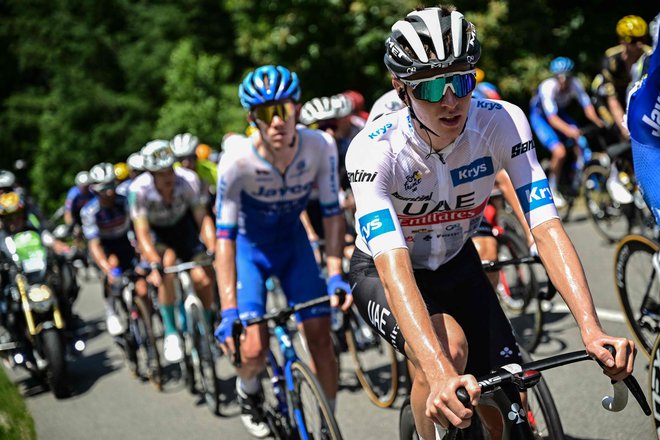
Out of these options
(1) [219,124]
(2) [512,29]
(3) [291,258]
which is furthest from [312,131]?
(1) [219,124]

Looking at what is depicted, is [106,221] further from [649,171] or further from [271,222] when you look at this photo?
[649,171]

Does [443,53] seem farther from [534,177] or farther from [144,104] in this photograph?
[144,104]

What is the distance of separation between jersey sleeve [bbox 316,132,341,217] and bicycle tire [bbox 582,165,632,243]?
5597 millimetres

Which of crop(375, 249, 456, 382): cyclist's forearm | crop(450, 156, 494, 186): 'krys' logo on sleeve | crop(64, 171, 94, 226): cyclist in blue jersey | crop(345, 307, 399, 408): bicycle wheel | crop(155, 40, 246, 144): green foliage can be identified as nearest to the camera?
crop(375, 249, 456, 382): cyclist's forearm

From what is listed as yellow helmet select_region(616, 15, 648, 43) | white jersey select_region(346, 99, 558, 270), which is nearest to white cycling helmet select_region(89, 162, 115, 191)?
yellow helmet select_region(616, 15, 648, 43)

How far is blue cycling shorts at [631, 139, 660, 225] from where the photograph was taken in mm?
3098

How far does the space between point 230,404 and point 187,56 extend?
22.5 meters

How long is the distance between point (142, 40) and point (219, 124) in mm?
10545

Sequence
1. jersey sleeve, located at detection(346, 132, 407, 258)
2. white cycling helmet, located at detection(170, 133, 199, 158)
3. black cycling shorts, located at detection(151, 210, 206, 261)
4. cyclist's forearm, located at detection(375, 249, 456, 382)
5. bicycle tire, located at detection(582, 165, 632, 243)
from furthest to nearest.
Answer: bicycle tire, located at detection(582, 165, 632, 243), white cycling helmet, located at detection(170, 133, 199, 158), black cycling shorts, located at detection(151, 210, 206, 261), jersey sleeve, located at detection(346, 132, 407, 258), cyclist's forearm, located at detection(375, 249, 456, 382)

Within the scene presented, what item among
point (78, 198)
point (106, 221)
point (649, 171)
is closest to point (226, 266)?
point (649, 171)

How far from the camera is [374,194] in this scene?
2971mm

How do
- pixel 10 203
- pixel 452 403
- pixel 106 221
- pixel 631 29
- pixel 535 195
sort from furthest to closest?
1. pixel 106 221
2. pixel 10 203
3. pixel 631 29
4. pixel 535 195
5. pixel 452 403

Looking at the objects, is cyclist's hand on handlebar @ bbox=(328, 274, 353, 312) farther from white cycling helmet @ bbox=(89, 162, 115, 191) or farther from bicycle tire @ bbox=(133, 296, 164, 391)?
white cycling helmet @ bbox=(89, 162, 115, 191)

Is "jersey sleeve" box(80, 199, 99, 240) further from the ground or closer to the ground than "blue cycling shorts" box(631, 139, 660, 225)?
further from the ground
